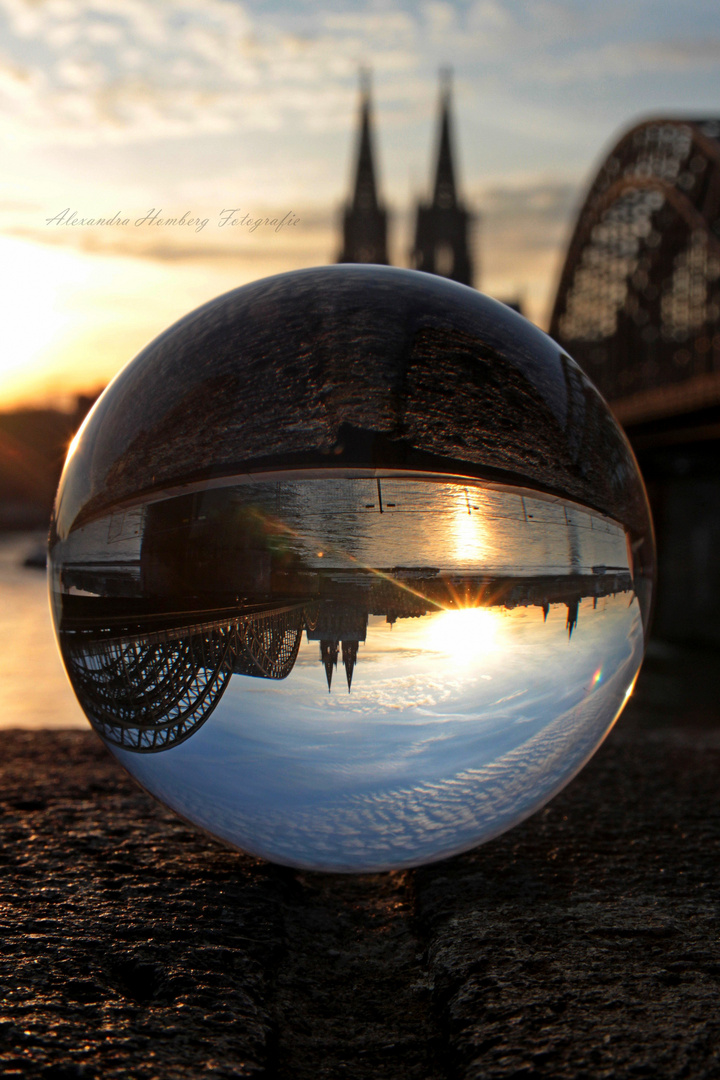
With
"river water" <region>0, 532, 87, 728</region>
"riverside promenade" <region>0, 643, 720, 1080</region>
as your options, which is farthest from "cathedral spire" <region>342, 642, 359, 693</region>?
"river water" <region>0, 532, 87, 728</region>

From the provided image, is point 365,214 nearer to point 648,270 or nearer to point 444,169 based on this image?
point 444,169

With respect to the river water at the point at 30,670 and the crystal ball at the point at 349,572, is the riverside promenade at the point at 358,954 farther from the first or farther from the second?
the river water at the point at 30,670

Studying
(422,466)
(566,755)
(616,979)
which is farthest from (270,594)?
(616,979)

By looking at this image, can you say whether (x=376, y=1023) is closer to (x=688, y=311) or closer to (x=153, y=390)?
(x=153, y=390)

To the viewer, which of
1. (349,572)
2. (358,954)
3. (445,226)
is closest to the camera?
(349,572)

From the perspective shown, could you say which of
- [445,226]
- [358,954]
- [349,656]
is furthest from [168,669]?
[445,226]

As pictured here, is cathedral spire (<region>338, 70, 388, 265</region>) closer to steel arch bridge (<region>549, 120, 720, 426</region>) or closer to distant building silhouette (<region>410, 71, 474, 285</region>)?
distant building silhouette (<region>410, 71, 474, 285</region>)
